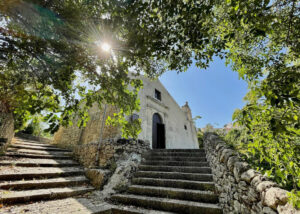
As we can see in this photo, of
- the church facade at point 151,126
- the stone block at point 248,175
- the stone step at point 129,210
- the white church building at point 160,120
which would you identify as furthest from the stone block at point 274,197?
the white church building at point 160,120

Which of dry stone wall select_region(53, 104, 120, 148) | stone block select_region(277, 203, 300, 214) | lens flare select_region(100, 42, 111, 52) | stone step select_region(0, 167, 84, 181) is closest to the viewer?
stone block select_region(277, 203, 300, 214)

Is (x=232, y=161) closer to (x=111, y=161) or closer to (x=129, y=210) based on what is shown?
(x=129, y=210)

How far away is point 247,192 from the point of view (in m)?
1.64

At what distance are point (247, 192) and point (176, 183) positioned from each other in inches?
83.9

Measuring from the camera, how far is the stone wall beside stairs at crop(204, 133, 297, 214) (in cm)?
114

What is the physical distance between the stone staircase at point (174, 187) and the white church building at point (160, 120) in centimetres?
293

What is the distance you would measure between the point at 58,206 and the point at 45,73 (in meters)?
2.95

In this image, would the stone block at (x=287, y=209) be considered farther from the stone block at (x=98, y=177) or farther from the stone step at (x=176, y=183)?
the stone block at (x=98, y=177)

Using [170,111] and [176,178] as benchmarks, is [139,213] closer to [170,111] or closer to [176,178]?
[176,178]

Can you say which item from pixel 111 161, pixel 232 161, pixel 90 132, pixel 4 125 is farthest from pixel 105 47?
pixel 90 132

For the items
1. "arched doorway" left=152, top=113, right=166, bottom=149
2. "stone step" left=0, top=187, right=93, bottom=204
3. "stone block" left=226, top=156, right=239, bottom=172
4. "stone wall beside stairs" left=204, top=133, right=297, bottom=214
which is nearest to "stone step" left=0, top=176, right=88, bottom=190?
"stone step" left=0, top=187, right=93, bottom=204

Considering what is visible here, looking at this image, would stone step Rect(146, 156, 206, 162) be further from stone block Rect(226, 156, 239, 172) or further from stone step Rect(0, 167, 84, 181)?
stone step Rect(0, 167, 84, 181)

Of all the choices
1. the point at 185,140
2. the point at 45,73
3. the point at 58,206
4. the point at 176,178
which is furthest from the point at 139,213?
the point at 185,140

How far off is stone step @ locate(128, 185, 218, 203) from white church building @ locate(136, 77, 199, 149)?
3633 millimetres
